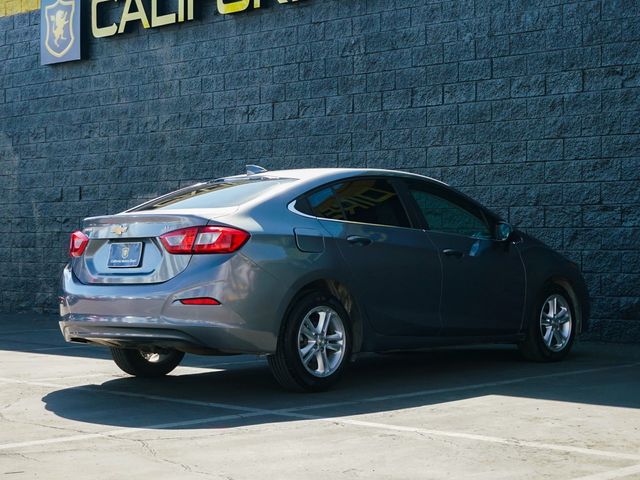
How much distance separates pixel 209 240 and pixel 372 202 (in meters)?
1.62

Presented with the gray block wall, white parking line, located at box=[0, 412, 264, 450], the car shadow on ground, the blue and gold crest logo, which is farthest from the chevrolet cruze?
the blue and gold crest logo

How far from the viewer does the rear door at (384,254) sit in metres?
8.29

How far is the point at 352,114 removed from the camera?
13.6 meters

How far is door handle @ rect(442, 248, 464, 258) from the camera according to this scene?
8.99 meters

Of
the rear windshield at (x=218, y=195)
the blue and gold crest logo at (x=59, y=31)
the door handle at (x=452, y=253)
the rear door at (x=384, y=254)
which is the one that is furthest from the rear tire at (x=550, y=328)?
the blue and gold crest logo at (x=59, y=31)

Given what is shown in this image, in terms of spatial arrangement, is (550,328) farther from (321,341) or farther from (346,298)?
(321,341)

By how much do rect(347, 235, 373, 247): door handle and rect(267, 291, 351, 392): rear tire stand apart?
0.45 m

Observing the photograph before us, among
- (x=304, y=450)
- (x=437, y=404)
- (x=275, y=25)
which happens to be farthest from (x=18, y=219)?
(x=304, y=450)

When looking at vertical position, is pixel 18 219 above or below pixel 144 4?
below

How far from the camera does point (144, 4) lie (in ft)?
51.8

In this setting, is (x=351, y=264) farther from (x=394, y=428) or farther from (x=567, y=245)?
(x=567, y=245)

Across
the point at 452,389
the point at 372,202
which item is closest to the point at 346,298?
the point at 372,202

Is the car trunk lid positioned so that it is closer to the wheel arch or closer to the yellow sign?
the wheel arch

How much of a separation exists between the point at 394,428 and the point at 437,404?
0.98 meters
